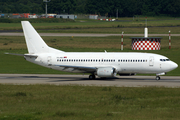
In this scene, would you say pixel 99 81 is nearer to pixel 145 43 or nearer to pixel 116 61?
pixel 116 61

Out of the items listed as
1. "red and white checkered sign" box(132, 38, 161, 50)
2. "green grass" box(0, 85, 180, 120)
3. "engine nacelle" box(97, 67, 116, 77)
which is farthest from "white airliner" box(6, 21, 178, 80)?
"red and white checkered sign" box(132, 38, 161, 50)

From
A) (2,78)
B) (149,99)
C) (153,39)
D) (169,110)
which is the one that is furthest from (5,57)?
(169,110)

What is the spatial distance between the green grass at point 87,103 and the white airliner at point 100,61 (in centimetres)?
775

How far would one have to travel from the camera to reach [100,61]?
42250 mm

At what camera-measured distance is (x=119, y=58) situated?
41625 millimetres

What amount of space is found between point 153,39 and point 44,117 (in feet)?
158

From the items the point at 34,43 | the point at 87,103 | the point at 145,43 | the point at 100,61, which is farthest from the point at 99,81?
the point at 145,43

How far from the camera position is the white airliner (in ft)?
134

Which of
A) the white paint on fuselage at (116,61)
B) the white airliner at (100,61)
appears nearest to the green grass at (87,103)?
the white airliner at (100,61)

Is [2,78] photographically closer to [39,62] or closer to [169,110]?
[39,62]

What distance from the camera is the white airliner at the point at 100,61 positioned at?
4091 centimetres

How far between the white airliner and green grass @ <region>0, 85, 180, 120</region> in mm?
7749

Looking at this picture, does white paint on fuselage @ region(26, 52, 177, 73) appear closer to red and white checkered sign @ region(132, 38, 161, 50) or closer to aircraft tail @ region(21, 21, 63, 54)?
aircraft tail @ region(21, 21, 63, 54)

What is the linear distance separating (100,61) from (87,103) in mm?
16458
